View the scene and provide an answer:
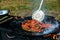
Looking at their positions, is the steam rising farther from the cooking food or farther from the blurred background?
the blurred background

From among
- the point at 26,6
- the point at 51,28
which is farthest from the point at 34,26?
the point at 26,6

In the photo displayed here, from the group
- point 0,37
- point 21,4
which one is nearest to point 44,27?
point 0,37

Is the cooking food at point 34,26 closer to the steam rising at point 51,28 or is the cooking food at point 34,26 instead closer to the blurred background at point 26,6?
the steam rising at point 51,28

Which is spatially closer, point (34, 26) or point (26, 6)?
point (34, 26)

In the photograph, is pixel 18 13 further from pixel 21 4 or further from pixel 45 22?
pixel 45 22

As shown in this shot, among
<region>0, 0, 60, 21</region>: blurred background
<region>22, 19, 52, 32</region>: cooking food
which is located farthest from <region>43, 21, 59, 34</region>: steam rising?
<region>0, 0, 60, 21</region>: blurred background

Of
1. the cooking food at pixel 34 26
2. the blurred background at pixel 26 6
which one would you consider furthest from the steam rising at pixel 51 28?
the blurred background at pixel 26 6

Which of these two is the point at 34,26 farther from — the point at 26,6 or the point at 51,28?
the point at 26,6
